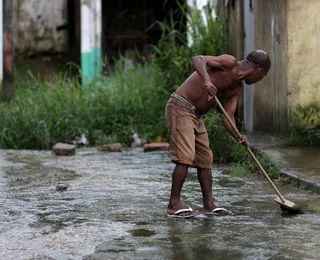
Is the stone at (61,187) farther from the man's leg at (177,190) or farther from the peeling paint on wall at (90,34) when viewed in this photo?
the peeling paint on wall at (90,34)

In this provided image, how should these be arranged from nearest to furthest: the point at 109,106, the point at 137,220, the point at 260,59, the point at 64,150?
1. the point at 137,220
2. the point at 260,59
3. the point at 64,150
4. the point at 109,106

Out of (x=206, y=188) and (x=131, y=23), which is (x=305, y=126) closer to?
(x=206, y=188)

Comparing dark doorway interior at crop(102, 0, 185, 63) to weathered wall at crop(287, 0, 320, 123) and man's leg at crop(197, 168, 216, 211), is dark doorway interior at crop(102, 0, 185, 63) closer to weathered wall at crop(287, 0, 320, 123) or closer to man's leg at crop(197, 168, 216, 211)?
weathered wall at crop(287, 0, 320, 123)

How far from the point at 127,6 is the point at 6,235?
472 inches

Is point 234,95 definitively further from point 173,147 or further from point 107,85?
point 107,85

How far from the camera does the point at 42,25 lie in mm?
16484

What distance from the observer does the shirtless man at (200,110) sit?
5.68 meters

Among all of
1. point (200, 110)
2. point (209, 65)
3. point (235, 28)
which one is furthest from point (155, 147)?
point (209, 65)

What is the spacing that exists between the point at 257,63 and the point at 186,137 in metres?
0.74

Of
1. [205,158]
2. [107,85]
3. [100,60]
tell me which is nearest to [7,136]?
[107,85]

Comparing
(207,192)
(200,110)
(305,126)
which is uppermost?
(200,110)

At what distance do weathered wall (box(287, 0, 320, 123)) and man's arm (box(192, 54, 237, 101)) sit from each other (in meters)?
3.39

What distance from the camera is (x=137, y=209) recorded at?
19.1 feet

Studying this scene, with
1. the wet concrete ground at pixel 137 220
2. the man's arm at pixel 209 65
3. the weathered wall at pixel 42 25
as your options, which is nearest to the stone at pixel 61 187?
the wet concrete ground at pixel 137 220
